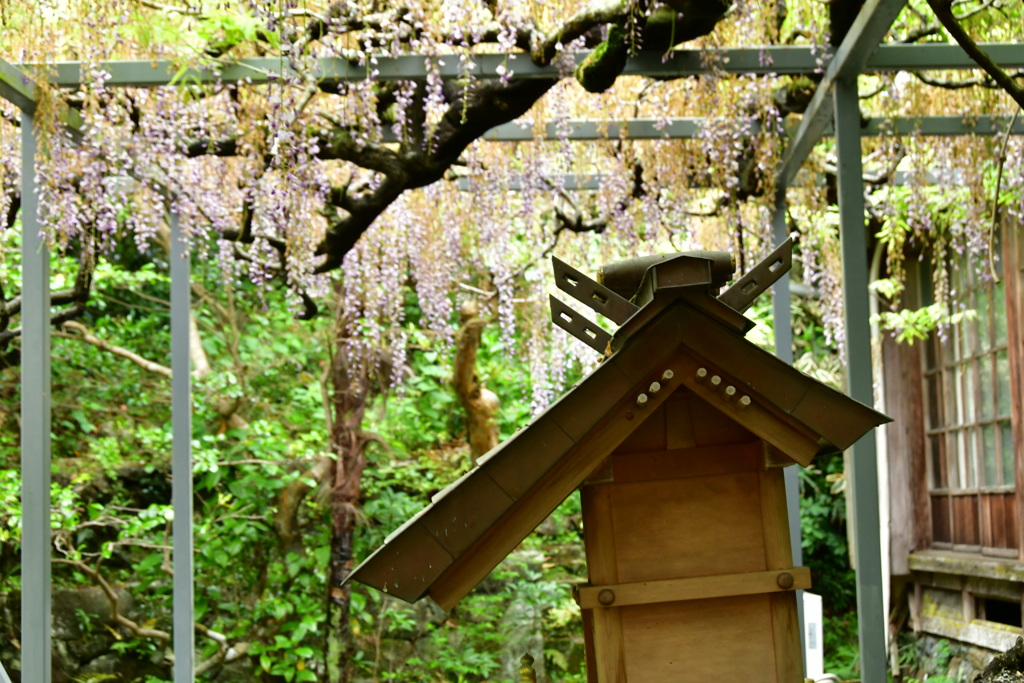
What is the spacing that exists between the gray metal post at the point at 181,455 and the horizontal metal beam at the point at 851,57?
2668 mm

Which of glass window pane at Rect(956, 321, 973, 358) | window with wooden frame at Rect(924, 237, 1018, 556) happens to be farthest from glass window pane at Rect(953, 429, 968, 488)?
glass window pane at Rect(956, 321, 973, 358)

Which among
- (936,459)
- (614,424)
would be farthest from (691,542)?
(936,459)

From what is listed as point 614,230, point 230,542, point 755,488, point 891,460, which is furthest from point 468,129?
point 230,542

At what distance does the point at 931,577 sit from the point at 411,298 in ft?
13.7

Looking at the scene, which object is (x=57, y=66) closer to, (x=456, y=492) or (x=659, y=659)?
(x=456, y=492)

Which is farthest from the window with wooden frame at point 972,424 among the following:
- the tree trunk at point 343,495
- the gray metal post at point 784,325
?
the tree trunk at point 343,495

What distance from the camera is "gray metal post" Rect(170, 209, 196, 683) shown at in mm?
4551

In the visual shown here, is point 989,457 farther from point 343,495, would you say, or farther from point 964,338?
point 343,495

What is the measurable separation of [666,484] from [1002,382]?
3833 mm

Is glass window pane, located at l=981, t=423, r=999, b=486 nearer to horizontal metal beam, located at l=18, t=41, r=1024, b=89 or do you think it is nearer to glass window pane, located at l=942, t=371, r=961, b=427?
glass window pane, located at l=942, t=371, r=961, b=427

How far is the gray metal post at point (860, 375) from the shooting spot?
11.0ft

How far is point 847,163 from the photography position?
138 inches

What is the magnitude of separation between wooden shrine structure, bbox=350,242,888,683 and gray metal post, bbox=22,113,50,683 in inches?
88.9

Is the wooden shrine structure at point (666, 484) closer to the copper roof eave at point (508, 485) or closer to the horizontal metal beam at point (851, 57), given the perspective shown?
the copper roof eave at point (508, 485)
